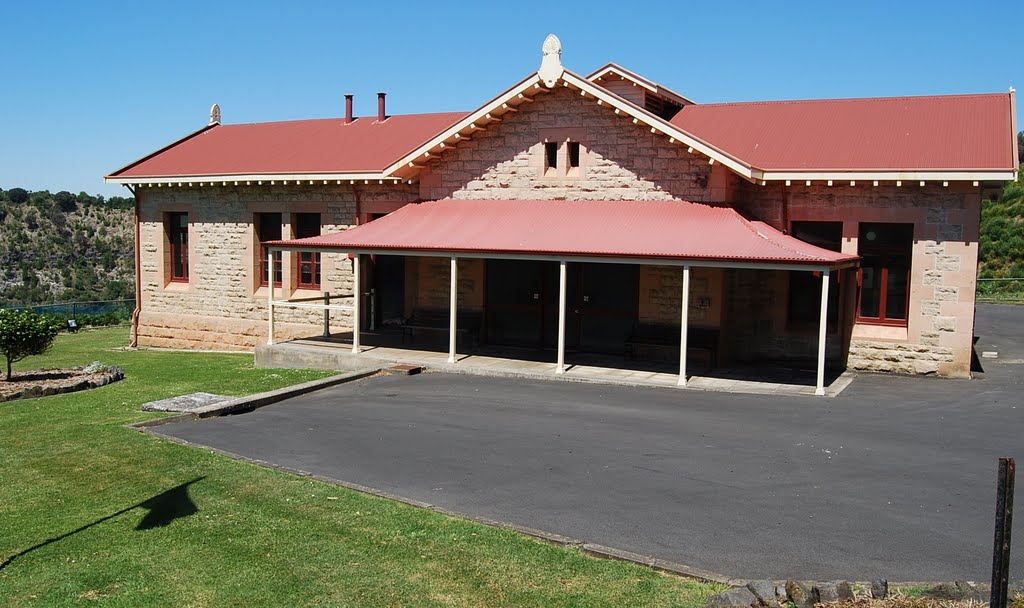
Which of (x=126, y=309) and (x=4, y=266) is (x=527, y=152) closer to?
(x=126, y=309)

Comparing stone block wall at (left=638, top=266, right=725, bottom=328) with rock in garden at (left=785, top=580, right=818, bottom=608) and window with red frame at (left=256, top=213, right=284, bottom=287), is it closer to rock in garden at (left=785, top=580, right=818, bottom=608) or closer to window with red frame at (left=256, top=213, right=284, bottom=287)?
window with red frame at (left=256, top=213, right=284, bottom=287)

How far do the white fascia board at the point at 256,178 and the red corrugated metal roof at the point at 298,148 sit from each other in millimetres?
134

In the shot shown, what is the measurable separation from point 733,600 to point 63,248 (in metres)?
64.5

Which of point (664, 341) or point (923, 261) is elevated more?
point (923, 261)

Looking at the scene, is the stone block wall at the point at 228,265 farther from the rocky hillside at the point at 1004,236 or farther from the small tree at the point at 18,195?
the small tree at the point at 18,195

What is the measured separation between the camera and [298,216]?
22.6 meters

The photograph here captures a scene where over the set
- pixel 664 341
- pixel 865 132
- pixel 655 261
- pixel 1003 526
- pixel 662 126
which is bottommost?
pixel 664 341

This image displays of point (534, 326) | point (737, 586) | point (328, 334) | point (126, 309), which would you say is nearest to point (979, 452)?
point (737, 586)

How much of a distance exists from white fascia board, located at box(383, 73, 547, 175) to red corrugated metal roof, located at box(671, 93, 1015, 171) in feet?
12.3

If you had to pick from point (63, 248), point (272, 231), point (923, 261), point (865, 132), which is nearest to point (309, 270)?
point (272, 231)

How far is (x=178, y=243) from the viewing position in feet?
82.3

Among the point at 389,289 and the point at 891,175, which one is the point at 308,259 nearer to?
the point at 389,289

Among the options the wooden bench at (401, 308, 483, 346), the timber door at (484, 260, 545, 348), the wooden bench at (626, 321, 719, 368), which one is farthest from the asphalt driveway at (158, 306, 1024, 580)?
the timber door at (484, 260, 545, 348)

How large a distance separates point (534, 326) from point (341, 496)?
1103cm
